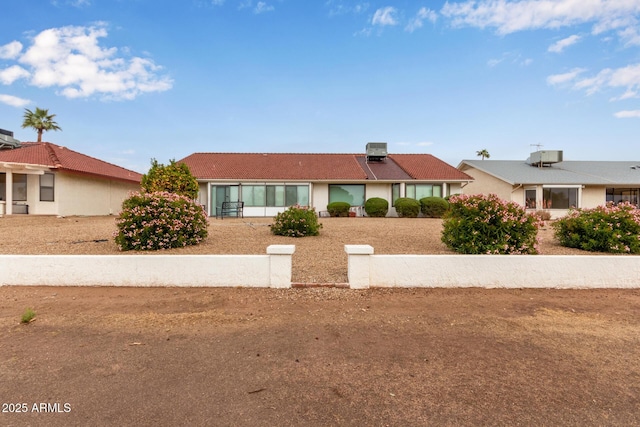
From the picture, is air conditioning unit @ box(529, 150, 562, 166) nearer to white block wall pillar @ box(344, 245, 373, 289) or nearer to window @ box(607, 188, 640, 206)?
window @ box(607, 188, 640, 206)

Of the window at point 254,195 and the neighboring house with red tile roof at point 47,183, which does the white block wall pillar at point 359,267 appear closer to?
the window at point 254,195

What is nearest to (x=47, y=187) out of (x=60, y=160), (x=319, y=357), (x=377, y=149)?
(x=60, y=160)

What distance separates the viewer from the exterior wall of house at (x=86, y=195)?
17.9 meters

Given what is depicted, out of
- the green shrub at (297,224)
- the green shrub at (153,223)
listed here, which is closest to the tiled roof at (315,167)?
the green shrub at (297,224)

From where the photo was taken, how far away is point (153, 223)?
755 cm

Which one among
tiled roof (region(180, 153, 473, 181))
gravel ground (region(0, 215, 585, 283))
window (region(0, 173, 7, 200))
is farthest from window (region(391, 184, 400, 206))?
window (region(0, 173, 7, 200))

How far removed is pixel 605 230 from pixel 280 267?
25.6ft

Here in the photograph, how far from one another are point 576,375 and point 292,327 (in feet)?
9.18

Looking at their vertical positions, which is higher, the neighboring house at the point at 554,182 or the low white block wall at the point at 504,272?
the neighboring house at the point at 554,182

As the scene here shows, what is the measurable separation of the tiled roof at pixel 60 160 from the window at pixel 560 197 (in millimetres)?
28635

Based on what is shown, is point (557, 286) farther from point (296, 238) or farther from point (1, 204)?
point (1, 204)

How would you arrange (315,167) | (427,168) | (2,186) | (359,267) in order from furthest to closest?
(427,168) → (315,167) → (2,186) → (359,267)

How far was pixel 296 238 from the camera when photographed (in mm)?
10188

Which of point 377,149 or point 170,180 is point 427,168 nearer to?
point 377,149
